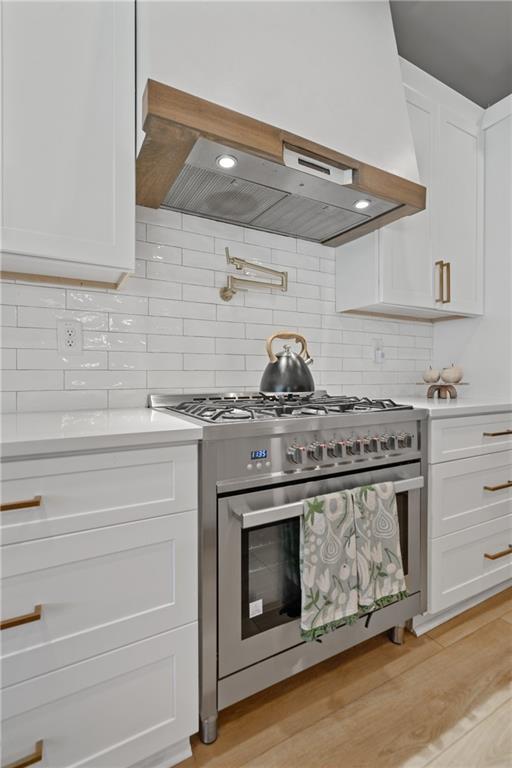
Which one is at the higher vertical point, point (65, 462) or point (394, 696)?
point (65, 462)

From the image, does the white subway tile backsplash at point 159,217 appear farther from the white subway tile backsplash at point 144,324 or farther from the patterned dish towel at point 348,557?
the patterned dish towel at point 348,557

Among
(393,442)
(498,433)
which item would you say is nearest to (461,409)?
(498,433)

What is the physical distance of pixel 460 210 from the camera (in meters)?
2.15

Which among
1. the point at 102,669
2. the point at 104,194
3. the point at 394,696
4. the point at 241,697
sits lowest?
the point at 394,696

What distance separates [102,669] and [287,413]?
2.78 feet

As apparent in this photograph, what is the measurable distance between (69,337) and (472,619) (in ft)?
6.90

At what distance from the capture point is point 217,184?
142cm

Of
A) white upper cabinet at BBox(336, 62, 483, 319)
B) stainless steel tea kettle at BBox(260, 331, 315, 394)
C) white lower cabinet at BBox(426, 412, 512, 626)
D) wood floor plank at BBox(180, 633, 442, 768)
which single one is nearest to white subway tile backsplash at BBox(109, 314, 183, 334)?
stainless steel tea kettle at BBox(260, 331, 315, 394)

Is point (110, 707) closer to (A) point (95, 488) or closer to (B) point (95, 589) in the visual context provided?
(B) point (95, 589)

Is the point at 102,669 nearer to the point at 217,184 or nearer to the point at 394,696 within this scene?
the point at 394,696

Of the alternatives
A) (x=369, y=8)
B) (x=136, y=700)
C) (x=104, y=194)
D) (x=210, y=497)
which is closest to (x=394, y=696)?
(x=136, y=700)

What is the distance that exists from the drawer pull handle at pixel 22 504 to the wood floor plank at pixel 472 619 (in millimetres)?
1649

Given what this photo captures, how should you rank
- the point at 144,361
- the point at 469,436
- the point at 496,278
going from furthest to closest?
the point at 496,278, the point at 469,436, the point at 144,361

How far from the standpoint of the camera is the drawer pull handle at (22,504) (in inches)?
31.3
